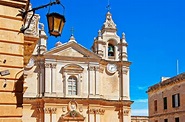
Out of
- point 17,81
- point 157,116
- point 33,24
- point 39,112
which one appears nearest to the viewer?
point 17,81

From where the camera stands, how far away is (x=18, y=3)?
24.6 feet

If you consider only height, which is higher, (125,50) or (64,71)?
(125,50)

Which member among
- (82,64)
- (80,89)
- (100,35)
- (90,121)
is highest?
(100,35)

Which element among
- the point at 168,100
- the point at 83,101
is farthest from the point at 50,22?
the point at 168,100

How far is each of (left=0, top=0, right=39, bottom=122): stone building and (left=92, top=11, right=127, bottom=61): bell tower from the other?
Result: 22.6 metres

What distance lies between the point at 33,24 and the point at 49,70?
19.5m

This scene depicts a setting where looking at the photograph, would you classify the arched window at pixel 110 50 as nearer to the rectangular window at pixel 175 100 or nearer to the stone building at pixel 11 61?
the rectangular window at pixel 175 100

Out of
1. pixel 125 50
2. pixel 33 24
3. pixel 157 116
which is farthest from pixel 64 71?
pixel 33 24

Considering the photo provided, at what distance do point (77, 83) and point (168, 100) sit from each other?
8.47 meters

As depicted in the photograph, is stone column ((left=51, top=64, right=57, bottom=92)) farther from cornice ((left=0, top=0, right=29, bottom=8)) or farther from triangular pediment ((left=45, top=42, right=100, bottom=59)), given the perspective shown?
cornice ((left=0, top=0, right=29, bottom=8))

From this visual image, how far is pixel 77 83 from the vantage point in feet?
94.4

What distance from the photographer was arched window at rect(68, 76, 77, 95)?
28.5 metres

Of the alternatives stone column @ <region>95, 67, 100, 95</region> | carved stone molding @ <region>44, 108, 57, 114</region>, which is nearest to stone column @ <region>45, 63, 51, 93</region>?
carved stone molding @ <region>44, 108, 57, 114</region>

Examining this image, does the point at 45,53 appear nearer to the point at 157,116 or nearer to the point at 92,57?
the point at 92,57
